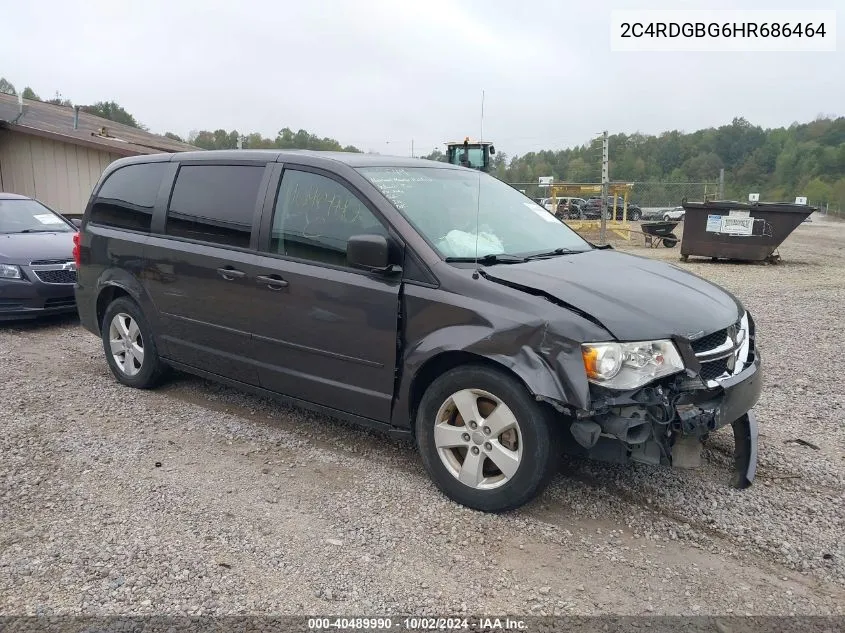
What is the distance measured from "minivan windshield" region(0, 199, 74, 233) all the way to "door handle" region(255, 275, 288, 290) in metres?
5.87

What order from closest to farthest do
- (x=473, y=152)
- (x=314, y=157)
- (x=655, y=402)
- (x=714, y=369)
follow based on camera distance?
(x=655, y=402) → (x=714, y=369) → (x=314, y=157) → (x=473, y=152)

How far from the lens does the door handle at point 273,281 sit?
4117 millimetres

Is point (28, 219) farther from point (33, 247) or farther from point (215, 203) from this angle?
point (215, 203)

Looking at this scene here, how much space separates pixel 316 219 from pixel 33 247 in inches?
212

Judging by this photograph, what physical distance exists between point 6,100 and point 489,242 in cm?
2186

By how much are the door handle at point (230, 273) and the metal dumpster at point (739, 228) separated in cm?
1347

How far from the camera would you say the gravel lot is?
278cm

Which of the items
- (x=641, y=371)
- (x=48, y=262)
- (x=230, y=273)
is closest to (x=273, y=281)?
(x=230, y=273)

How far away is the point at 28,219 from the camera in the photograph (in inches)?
345

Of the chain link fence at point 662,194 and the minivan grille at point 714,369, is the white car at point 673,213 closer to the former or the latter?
the chain link fence at point 662,194

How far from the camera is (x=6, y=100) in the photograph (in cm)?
2052

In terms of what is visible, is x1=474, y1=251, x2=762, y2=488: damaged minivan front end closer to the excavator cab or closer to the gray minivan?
the gray minivan

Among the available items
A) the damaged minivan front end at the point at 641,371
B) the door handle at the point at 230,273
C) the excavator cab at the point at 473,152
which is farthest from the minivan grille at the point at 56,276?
the excavator cab at the point at 473,152

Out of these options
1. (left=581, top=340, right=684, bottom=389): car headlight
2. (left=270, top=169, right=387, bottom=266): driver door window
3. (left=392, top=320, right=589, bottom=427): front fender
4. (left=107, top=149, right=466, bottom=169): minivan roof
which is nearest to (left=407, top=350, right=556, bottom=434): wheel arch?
(left=392, top=320, right=589, bottom=427): front fender
